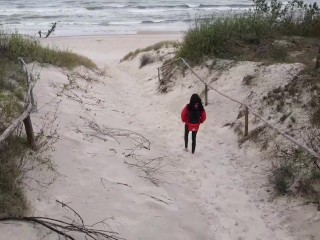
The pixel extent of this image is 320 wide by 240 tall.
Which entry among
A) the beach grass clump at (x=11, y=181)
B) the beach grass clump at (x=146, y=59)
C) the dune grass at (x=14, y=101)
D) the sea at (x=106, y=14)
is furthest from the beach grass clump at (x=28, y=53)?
the sea at (x=106, y=14)

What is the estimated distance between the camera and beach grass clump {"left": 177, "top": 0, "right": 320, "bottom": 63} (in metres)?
12.3

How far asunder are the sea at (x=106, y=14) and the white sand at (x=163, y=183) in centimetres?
2480

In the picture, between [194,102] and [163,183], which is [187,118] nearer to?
[194,102]

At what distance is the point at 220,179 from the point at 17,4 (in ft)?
171

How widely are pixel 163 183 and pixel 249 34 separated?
8.14 metres

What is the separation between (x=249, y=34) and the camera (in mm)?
13023

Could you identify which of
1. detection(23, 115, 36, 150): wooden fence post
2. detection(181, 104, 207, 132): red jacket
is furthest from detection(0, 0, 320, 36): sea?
detection(23, 115, 36, 150): wooden fence post

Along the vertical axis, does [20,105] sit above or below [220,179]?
above

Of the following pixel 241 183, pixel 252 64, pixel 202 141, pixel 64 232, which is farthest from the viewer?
pixel 252 64

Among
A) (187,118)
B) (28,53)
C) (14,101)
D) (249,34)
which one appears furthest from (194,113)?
(28,53)

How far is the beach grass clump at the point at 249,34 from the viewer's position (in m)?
12.3

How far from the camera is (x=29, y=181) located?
5242mm

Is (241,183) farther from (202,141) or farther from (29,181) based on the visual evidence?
(29,181)

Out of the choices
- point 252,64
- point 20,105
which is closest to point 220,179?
point 20,105
